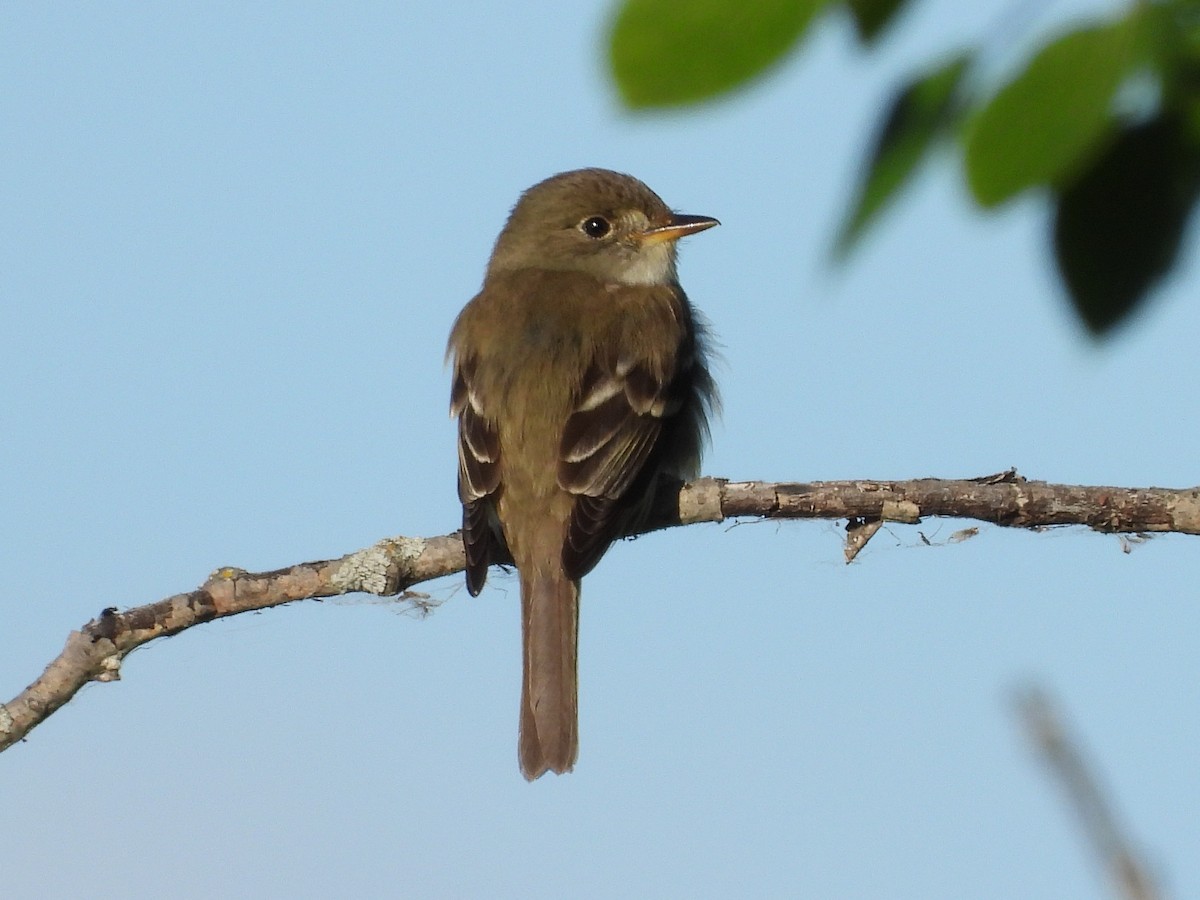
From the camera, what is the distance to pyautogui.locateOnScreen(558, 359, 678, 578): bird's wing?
5.97 metres

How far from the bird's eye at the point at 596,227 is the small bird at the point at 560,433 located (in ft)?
1.67

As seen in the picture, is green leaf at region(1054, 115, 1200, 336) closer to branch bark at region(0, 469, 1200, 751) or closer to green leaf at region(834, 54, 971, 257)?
green leaf at region(834, 54, 971, 257)

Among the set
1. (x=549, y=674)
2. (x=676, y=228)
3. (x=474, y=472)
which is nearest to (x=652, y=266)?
(x=676, y=228)

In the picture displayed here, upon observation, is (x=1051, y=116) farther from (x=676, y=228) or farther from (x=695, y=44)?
(x=676, y=228)

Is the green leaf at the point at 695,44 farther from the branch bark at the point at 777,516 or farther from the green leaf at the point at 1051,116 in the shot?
the branch bark at the point at 777,516

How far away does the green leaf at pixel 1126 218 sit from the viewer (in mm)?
1153

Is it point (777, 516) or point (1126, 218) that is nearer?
point (1126, 218)

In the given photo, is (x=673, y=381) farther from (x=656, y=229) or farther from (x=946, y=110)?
(x=946, y=110)

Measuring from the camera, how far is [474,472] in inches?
246

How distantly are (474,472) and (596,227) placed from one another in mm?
2324

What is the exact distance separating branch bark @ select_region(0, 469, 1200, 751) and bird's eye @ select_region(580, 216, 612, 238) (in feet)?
9.27

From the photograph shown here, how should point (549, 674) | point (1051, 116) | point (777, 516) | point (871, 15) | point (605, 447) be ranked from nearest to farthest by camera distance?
point (1051, 116)
point (871, 15)
point (777, 516)
point (549, 674)
point (605, 447)

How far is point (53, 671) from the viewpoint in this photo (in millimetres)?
4852

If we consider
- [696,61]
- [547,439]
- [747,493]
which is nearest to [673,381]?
[547,439]
